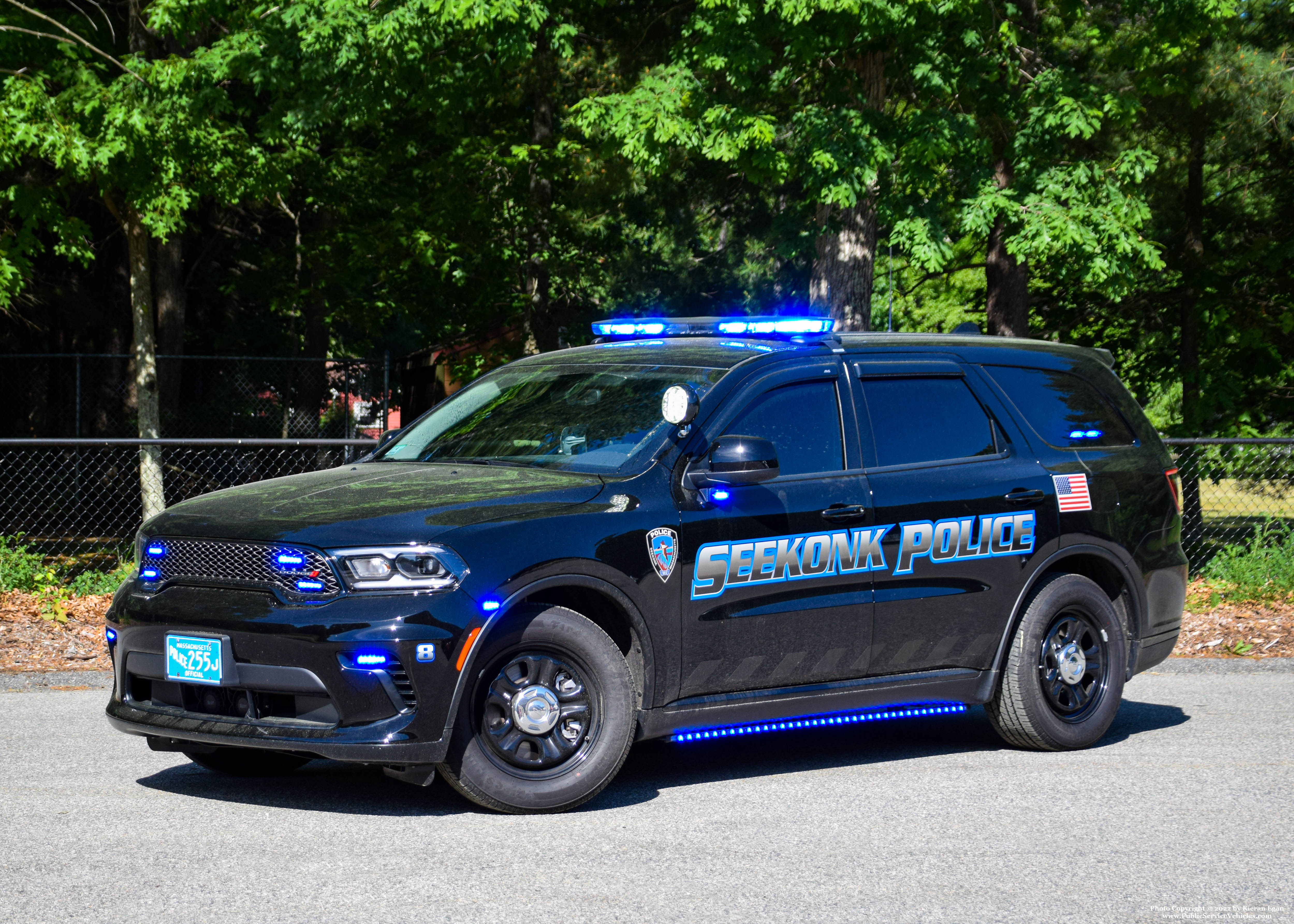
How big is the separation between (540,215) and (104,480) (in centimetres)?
744

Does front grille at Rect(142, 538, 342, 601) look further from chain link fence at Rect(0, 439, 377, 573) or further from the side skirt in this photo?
chain link fence at Rect(0, 439, 377, 573)

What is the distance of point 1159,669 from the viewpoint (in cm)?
1042

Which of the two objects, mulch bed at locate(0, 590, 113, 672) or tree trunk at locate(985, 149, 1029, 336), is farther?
tree trunk at locate(985, 149, 1029, 336)

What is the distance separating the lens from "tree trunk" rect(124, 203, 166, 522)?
14.5 meters

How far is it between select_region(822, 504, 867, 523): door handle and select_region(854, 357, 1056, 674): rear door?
9cm

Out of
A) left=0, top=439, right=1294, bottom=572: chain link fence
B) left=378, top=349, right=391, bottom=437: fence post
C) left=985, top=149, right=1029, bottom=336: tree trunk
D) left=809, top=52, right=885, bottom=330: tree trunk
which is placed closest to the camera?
left=0, top=439, right=1294, bottom=572: chain link fence

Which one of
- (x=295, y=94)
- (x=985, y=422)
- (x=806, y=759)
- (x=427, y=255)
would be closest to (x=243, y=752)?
(x=806, y=759)

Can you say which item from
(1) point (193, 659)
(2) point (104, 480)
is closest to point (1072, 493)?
(1) point (193, 659)

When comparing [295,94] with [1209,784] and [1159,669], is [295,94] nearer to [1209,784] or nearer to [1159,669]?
[1159,669]

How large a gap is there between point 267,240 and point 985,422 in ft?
73.3

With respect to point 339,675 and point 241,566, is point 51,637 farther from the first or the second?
point 339,675

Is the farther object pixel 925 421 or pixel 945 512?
pixel 925 421

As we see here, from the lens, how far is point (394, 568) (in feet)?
18.0

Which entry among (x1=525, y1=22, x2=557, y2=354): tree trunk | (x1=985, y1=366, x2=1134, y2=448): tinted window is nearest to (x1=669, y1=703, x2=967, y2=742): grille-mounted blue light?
(x1=985, y1=366, x2=1134, y2=448): tinted window
